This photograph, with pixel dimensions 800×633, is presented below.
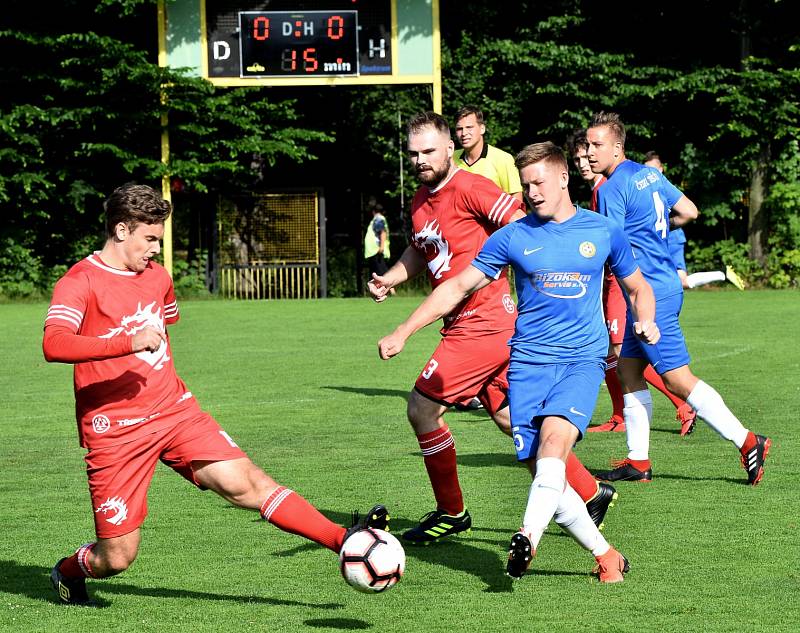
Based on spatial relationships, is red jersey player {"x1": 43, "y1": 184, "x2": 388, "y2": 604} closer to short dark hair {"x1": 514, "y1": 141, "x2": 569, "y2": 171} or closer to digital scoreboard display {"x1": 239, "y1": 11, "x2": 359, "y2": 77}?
short dark hair {"x1": 514, "y1": 141, "x2": 569, "y2": 171}

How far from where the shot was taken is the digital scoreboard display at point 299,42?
82.2ft

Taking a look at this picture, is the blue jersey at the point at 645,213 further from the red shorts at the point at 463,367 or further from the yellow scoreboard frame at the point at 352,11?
the yellow scoreboard frame at the point at 352,11

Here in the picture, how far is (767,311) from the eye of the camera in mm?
20953

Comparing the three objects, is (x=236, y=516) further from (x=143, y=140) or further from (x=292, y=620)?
(x=143, y=140)

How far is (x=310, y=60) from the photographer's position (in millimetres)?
25281

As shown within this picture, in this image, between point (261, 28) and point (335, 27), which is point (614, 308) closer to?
point (335, 27)

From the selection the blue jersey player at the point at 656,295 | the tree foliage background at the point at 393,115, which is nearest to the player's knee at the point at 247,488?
the blue jersey player at the point at 656,295

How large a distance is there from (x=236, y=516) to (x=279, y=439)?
271cm

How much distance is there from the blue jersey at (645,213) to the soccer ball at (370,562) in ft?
11.2

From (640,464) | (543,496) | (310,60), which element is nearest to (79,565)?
(543,496)

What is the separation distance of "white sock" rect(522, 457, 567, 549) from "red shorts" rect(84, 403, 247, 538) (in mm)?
1188

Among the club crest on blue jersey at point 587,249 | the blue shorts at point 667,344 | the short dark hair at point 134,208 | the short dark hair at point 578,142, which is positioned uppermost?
the short dark hair at point 578,142

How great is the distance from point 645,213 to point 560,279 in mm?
2418

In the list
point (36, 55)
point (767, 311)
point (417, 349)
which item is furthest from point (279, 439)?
point (36, 55)
